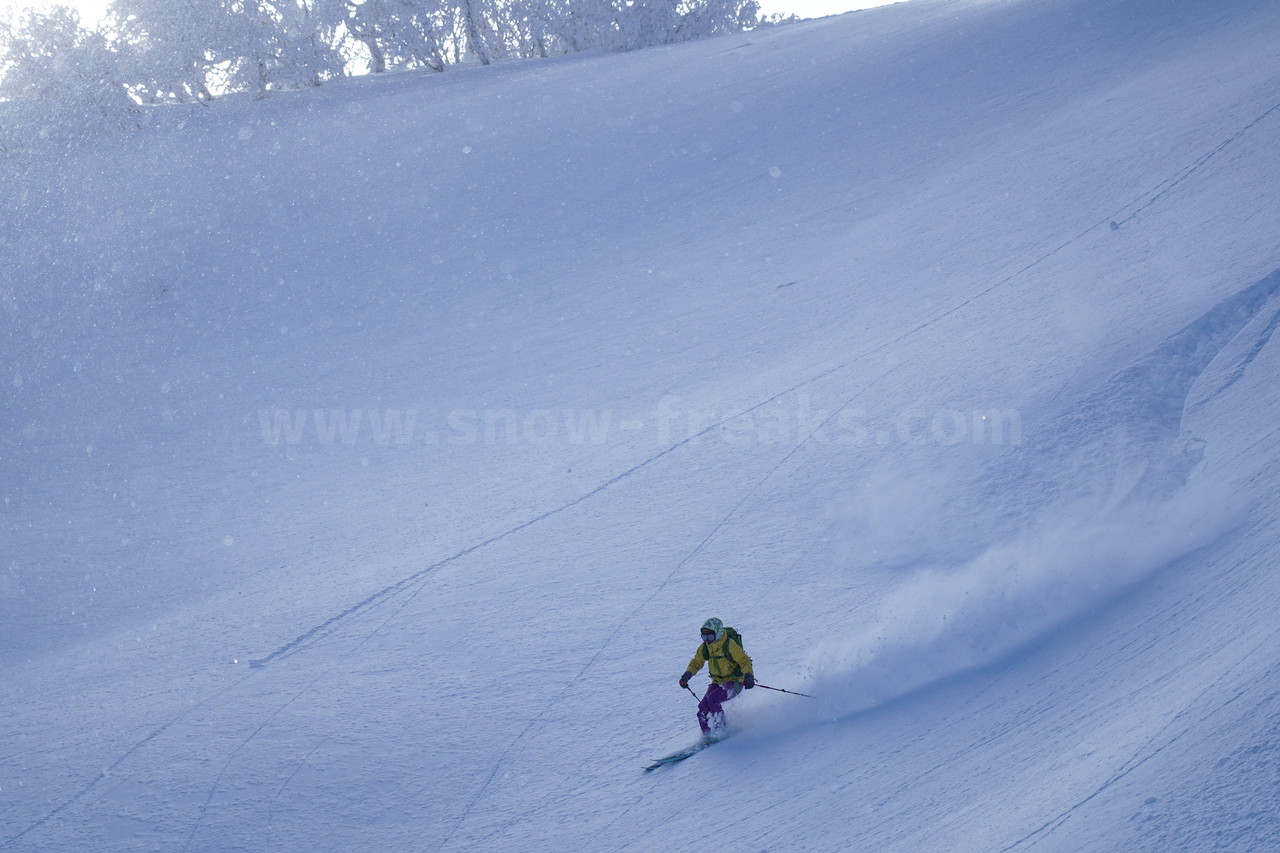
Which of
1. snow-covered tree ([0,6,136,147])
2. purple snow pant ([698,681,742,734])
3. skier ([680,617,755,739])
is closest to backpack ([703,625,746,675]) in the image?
skier ([680,617,755,739])

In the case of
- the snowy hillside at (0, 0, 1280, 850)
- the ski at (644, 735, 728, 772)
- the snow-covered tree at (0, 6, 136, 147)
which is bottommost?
the ski at (644, 735, 728, 772)

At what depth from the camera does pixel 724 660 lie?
6.81m

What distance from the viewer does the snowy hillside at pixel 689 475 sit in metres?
6.34

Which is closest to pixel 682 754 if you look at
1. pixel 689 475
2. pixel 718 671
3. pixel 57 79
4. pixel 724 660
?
pixel 718 671

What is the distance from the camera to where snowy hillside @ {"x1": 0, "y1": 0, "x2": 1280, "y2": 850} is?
6336mm

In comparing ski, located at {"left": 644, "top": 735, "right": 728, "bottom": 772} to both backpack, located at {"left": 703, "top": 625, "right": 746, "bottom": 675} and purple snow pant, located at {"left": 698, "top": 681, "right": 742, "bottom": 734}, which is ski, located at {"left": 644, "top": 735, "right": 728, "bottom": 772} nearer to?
purple snow pant, located at {"left": 698, "top": 681, "right": 742, "bottom": 734}

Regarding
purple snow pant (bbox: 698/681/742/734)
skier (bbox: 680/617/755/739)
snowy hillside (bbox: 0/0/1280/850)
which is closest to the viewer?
snowy hillside (bbox: 0/0/1280/850)

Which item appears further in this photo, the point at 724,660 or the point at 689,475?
the point at 689,475

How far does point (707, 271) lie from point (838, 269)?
238cm

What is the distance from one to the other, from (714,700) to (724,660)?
355 millimetres

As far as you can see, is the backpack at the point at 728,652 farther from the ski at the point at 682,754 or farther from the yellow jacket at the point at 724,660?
the ski at the point at 682,754

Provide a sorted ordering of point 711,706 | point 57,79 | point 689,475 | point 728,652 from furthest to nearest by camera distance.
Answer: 1. point 57,79
2. point 689,475
3. point 711,706
4. point 728,652

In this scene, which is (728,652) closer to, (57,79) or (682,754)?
(682,754)

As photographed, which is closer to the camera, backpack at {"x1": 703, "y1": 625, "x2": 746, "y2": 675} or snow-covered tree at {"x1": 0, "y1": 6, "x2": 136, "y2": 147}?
backpack at {"x1": 703, "y1": 625, "x2": 746, "y2": 675}
